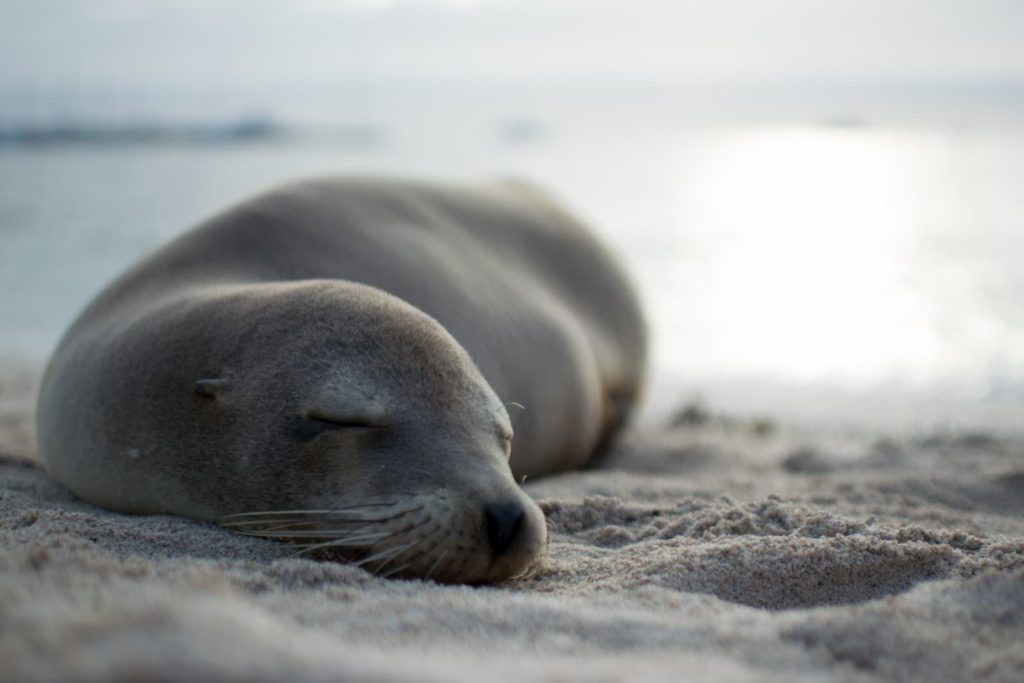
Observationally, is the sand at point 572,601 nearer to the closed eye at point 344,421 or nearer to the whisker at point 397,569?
the whisker at point 397,569

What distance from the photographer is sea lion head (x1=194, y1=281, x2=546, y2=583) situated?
7.28 ft

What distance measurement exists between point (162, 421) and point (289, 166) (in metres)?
27.2

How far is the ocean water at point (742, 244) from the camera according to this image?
768 cm

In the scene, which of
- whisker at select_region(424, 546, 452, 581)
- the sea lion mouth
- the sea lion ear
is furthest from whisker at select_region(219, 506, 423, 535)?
the sea lion ear

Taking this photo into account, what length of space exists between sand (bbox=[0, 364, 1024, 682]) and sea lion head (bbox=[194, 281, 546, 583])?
0.33 feet

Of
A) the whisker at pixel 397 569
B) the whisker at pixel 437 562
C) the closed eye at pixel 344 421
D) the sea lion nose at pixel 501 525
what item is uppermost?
the closed eye at pixel 344 421

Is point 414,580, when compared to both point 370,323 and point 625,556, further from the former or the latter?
point 370,323

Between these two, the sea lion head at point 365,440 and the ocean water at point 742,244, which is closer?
the sea lion head at point 365,440

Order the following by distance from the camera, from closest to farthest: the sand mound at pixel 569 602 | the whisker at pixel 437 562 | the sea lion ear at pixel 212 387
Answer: the sand mound at pixel 569 602 < the whisker at pixel 437 562 < the sea lion ear at pixel 212 387

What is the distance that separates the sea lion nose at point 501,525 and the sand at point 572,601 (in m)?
0.09

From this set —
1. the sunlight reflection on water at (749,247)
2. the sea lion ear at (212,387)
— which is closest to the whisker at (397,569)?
the sea lion ear at (212,387)

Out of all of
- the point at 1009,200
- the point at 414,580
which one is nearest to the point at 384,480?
the point at 414,580

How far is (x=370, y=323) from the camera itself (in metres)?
2.55

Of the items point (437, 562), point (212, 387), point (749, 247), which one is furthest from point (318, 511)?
point (749, 247)
